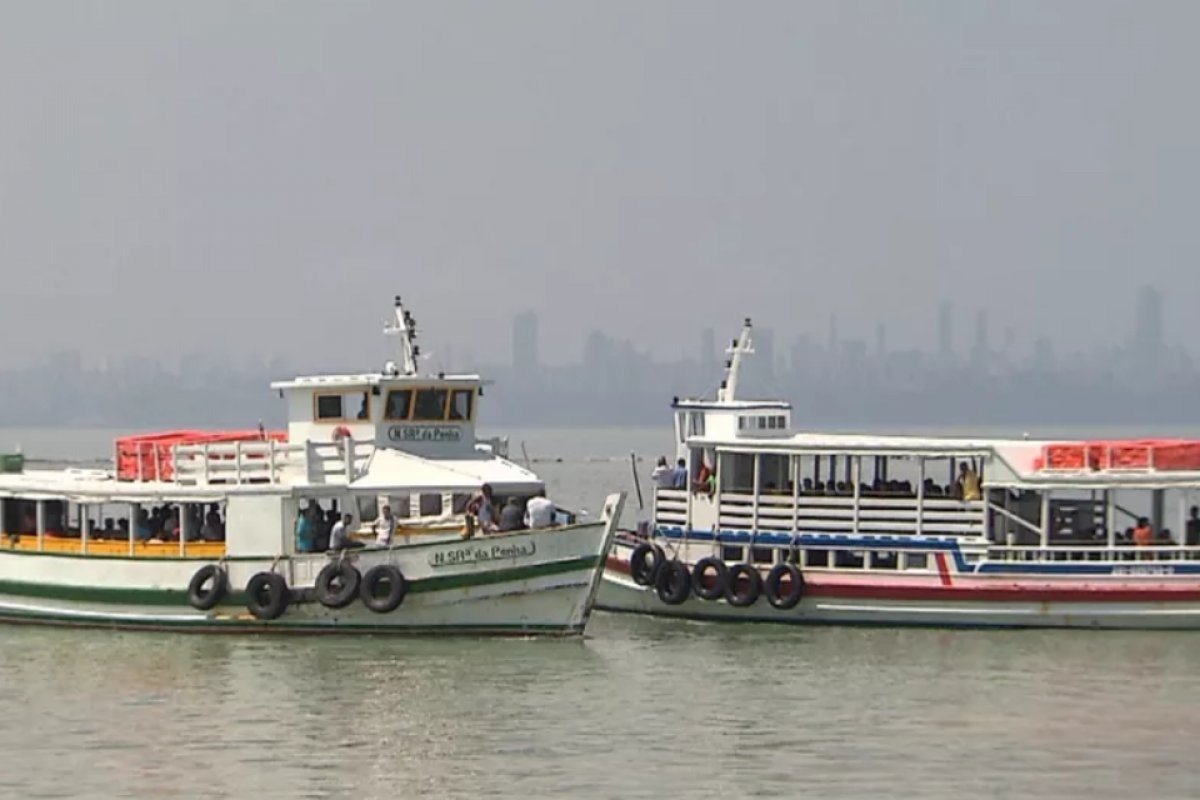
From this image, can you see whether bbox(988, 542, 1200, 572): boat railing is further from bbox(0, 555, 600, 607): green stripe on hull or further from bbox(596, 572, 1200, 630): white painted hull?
bbox(0, 555, 600, 607): green stripe on hull

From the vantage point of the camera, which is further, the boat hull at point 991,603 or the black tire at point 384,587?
Result: the boat hull at point 991,603

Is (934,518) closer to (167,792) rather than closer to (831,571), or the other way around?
(831,571)

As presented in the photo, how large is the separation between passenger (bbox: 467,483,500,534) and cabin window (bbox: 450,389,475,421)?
3.26 meters

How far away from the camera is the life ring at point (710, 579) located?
41.1 meters

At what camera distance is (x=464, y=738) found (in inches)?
1188

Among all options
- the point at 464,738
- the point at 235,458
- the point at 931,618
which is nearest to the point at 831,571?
the point at 931,618

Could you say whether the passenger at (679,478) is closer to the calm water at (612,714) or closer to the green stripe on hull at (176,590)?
the calm water at (612,714)

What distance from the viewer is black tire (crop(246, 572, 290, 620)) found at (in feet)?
125

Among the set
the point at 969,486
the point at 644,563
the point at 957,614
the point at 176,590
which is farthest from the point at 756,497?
the point at 176,590

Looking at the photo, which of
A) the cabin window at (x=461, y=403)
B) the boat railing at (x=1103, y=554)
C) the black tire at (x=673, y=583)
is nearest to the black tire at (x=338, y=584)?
the cabin window at (x=461, y=403)

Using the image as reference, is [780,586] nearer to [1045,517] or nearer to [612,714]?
[1045,517]

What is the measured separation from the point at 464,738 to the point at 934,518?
41.6 ft

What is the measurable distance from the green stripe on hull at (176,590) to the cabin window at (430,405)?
14.1 feet

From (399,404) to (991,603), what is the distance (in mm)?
9587
